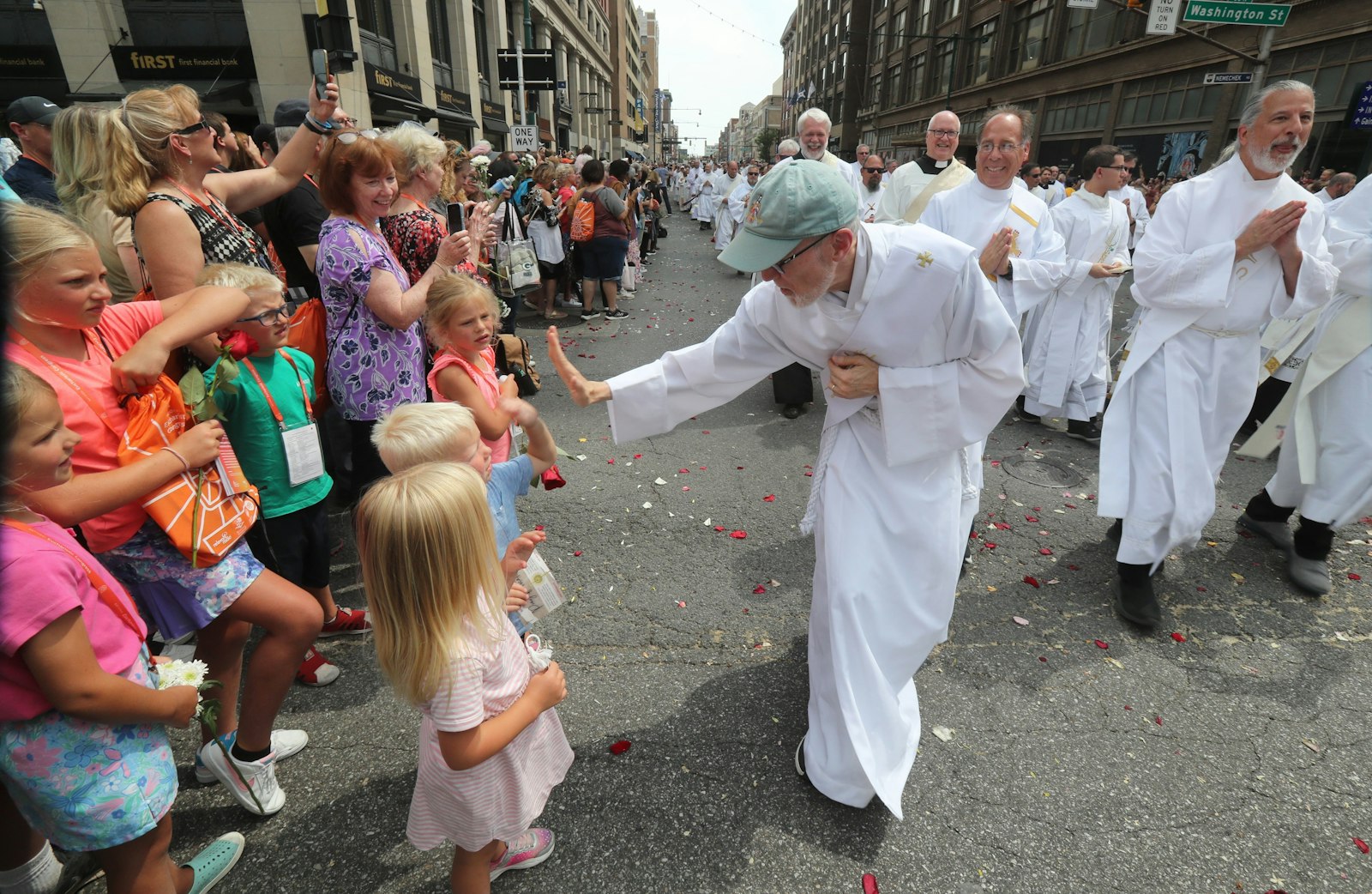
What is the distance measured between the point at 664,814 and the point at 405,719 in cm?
109

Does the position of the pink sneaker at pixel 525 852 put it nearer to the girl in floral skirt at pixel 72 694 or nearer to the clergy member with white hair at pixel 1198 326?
the girl in floral skirt at pixel 72 694

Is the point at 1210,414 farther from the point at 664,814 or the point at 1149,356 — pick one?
the point at 664,814

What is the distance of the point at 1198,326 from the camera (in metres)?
3.29

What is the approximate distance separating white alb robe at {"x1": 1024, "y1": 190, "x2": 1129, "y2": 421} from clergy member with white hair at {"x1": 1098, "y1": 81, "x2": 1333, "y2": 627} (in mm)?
2521

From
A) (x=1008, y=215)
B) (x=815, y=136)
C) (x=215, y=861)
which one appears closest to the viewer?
(x=215, y=861)

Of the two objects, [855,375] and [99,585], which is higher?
[855,375]

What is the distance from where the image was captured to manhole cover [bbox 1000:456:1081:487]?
15.8ft

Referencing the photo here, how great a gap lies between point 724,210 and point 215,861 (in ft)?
53.2

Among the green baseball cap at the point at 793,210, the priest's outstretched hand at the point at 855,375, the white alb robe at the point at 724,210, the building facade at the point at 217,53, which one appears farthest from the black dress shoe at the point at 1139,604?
the building facade at the point at 217,53

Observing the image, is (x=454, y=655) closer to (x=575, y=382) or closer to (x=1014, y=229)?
(x=575, y=382)

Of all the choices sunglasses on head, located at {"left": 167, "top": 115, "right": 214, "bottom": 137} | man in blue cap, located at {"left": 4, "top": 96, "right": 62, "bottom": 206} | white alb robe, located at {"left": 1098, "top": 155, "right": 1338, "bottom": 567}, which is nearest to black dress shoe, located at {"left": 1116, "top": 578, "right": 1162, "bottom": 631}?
white alb robe, located at {"left": 1098, "top": 155, "right": 1338, "bottom": 567}

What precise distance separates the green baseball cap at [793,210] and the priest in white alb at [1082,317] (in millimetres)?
4780

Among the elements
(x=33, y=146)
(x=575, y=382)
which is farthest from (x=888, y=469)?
(x=33, y=146)

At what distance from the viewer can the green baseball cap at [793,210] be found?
1.82 m
